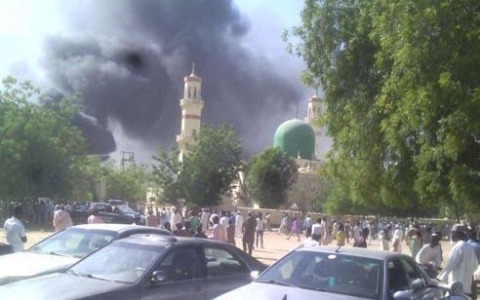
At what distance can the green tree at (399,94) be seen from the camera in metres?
10.6

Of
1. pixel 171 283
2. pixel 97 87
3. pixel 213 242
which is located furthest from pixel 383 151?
pixel 97 87

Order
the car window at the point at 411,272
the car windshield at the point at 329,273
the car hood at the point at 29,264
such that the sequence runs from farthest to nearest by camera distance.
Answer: the car hood at the point at 29,264 < the car window at the point at 411,272 < the car windshield at the point at 329,273

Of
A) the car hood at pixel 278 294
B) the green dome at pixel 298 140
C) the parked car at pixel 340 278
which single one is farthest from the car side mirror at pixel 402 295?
the green dome at pixel 298 140

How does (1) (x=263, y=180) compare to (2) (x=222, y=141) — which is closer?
(2) (x=222, y=141)

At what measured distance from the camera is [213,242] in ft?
28.6

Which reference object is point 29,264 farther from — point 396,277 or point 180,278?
point 396,277

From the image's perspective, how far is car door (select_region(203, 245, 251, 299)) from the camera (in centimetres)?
831

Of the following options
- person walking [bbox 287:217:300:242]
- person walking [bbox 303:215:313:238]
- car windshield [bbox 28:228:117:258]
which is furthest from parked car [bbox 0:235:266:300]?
person walking [bbox 287:217:300:242]

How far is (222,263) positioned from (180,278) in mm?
875

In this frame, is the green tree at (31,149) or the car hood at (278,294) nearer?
the car hood at (278,294)

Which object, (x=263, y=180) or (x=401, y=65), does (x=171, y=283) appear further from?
(x=263, y=180)

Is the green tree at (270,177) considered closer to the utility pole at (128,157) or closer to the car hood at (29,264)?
the utility pole at (128,157)

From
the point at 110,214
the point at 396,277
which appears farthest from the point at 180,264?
the point at 110,214

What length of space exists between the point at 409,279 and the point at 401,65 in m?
4.58
